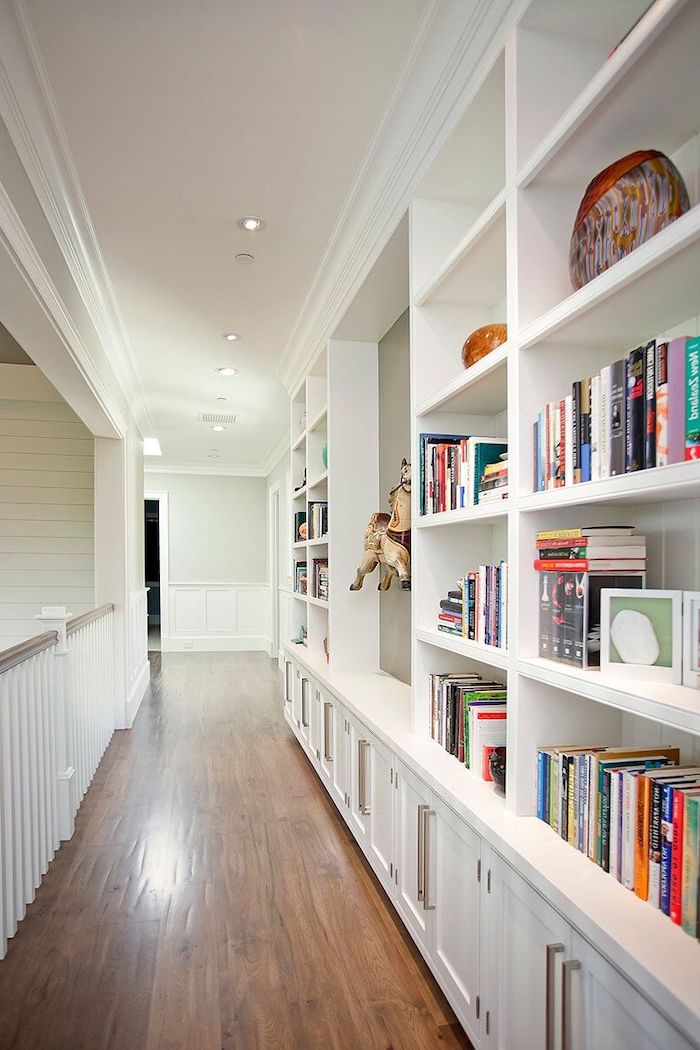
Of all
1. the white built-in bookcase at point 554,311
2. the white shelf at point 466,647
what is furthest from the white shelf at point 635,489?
the white shelf at point 466,647

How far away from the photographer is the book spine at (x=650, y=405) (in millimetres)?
1266

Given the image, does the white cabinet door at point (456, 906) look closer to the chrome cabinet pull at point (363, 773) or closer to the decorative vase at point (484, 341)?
the chrome cabinet pull at point (363, 773)

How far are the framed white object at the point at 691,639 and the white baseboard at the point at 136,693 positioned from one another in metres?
4.87

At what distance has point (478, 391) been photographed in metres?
2.10

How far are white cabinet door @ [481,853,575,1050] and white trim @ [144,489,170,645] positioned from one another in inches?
346

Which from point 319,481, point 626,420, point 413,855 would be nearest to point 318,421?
point 319,481

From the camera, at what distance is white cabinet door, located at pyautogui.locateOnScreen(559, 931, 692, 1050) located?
1.05 m

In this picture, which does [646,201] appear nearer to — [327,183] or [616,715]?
[616,715]

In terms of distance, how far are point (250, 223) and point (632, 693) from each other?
8.55 ft

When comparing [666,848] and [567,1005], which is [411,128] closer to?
[666,848]

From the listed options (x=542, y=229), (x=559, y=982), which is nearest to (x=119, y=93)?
(x=542, y=229)

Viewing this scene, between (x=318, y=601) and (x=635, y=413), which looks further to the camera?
(x=318, y=601)

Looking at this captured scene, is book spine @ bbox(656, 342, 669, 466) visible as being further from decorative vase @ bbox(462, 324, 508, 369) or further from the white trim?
the white trim

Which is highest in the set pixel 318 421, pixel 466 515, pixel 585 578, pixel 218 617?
pixel 318 421
